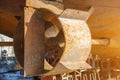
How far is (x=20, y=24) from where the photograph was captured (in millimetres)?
2102

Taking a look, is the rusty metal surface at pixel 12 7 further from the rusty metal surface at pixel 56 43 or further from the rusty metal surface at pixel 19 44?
the rusty metal surface at pixel 56 43

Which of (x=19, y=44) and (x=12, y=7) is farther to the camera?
(x=12, y=7)

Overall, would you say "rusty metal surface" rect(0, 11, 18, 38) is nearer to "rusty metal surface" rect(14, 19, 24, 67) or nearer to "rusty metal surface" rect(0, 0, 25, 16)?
"rusty metal surface" rect(0, 0, 25, 16)

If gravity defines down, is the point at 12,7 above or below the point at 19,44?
above

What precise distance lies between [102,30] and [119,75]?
3.11m

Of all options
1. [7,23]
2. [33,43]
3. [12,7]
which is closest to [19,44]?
[33,43]

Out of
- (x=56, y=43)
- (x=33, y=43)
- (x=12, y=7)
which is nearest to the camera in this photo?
(x=33, y=43)

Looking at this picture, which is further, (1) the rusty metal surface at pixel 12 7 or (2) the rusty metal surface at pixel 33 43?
(1) the rusty metal surface at pixel 12 7

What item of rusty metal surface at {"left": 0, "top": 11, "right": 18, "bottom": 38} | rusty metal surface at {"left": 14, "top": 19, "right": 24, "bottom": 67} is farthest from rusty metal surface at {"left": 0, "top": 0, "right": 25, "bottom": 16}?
rusty metal surface at {"left": 14, "top": 19, "right": 24, "bottom": 67}

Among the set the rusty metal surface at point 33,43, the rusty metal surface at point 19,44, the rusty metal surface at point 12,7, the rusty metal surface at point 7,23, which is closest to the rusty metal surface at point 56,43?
the rusty metal surface at point 33,43

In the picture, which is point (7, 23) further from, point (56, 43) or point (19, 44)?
point (56, 43)

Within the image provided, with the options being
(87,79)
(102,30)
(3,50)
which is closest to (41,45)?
(102,30)

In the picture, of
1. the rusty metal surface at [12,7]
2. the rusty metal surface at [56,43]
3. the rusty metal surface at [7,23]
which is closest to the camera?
the rusty metal surface at [56,43]

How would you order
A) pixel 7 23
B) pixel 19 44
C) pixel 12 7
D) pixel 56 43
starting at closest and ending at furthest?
1. pixel 56 43
2. pixel 19 44
3. pixel 12 7
4. pixel 7 23
